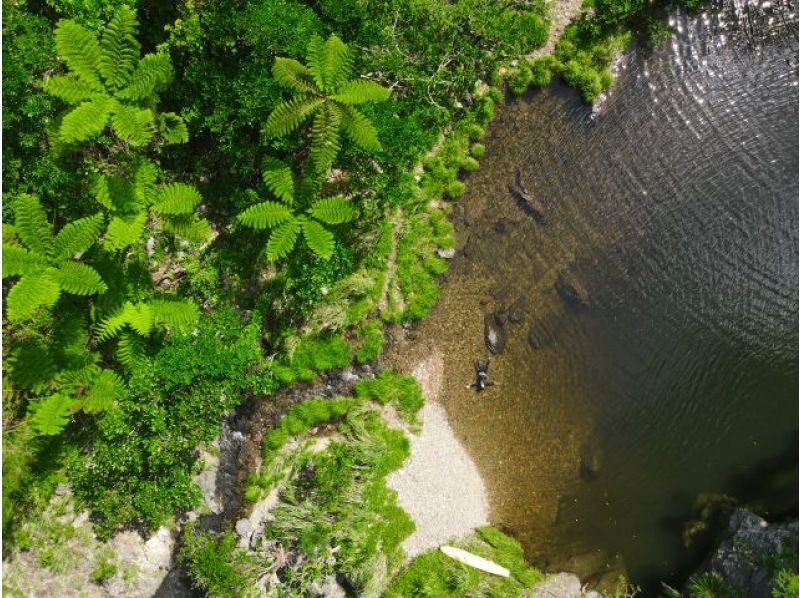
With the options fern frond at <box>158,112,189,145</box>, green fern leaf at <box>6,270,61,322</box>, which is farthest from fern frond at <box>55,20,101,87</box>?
green fern leaf at <box>6,270,61,322</box>

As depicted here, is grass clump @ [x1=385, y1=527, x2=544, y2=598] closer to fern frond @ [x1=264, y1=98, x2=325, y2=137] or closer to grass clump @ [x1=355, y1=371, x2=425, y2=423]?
grass clump @ [x1=355, y1=371, x2=425, y2=423]

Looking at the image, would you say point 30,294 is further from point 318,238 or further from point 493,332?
point 493,332

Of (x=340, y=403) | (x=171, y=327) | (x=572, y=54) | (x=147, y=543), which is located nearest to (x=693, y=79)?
(x=572, y=54)

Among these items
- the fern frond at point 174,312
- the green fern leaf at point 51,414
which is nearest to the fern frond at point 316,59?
the fern frond at point 174,312

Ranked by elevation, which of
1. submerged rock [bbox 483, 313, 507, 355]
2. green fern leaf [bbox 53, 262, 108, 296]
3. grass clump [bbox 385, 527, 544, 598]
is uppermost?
green fern leaf [bbox 53, 262, 108, 296]

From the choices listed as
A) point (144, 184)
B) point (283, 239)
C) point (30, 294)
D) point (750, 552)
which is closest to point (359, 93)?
point (283, 239)

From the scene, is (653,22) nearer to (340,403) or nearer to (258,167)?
(258,167)

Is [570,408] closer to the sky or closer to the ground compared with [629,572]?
closer to the sky
